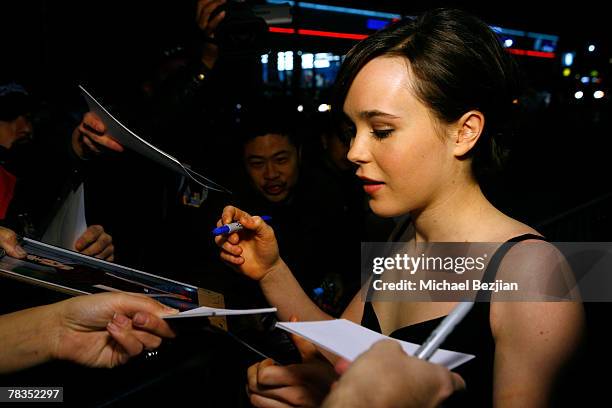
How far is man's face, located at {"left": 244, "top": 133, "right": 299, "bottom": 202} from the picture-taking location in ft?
9.80

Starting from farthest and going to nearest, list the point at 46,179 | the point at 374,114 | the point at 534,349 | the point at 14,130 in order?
1. the point at 14,130
2. the point at 46,179
3. the point at 374,114
4. the point at 534,349

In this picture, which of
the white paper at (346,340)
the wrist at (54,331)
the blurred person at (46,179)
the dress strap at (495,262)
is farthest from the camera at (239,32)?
the white paper at (346,340)

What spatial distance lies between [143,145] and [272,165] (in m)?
1.57

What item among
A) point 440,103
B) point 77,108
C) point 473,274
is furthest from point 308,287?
point 77,108

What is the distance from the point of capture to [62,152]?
2.43 m

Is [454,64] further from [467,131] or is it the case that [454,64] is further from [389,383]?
[389,383]

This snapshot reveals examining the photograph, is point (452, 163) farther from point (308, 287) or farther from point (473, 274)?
point (308, 287)

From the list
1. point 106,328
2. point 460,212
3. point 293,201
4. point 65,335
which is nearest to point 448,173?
point 460,212

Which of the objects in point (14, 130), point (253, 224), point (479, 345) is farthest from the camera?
point (14, 130)

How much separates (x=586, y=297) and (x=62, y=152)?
2.34 meters

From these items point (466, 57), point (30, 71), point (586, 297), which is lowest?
point (586, 297)

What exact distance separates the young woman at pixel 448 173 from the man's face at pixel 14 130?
232cm

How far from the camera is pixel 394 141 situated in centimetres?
133

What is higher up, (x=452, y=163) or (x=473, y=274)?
(x=452, y=163)
